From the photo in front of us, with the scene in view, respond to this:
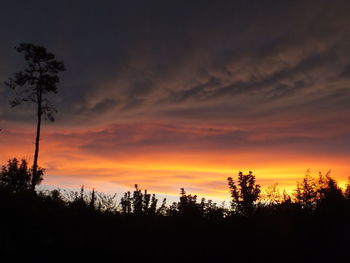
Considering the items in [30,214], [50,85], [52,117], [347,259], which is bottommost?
[347,259]

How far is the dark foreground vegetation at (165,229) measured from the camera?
7.79 m

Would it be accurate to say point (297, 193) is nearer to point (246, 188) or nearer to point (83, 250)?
point (246, 188)

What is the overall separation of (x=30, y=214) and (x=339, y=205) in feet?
30.3

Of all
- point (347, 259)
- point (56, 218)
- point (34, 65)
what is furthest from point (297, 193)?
point (34, 65)

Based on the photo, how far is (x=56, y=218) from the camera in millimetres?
8906

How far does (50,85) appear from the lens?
1214 inches

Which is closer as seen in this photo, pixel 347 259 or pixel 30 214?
pixel 347 259

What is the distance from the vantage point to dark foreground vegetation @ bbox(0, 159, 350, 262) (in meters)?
7.79

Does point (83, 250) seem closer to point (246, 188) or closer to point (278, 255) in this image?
point (278, 255)

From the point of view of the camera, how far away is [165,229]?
9.08 m

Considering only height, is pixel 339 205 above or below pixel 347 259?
above

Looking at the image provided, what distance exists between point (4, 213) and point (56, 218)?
4.11 ft

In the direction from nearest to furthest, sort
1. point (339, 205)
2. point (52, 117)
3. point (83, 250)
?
point (83, 250), point (339, 205), point (52, 117)

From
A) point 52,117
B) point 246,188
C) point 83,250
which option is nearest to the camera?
point 83,250
